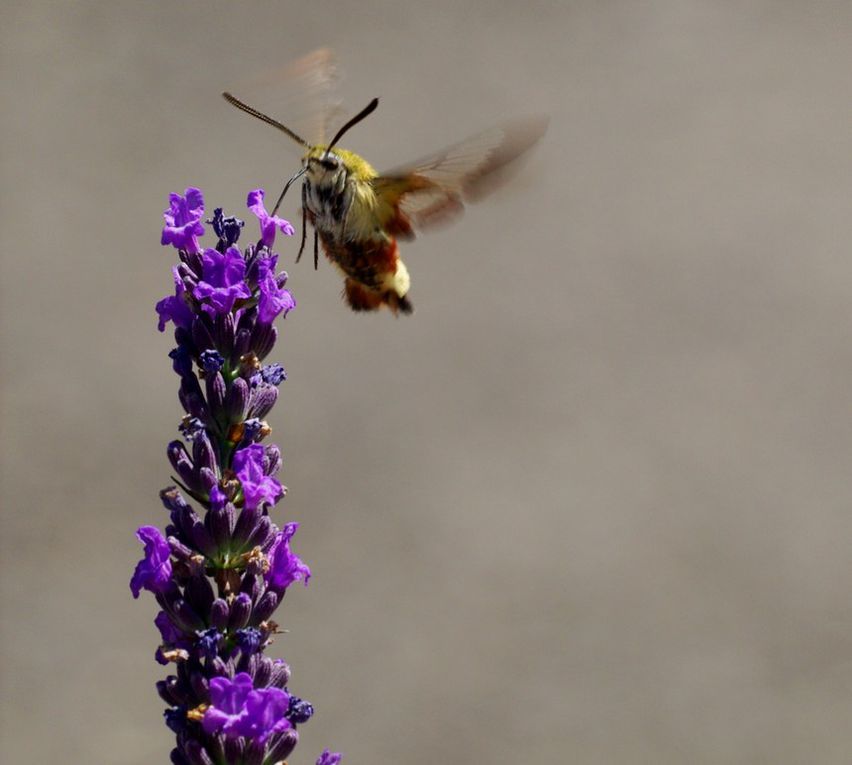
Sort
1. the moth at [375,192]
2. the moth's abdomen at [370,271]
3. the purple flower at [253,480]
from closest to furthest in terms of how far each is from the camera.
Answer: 1. the purple flower at [253,480]
2. the moth at [375,192]
3. the moth's abdomen at [370,271]

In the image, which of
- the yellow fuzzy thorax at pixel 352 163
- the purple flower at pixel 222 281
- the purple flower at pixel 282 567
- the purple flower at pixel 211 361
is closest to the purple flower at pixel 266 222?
the purple flower at pixel 222 281

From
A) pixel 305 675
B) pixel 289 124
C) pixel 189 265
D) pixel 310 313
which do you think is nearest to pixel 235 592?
pixel 189 265

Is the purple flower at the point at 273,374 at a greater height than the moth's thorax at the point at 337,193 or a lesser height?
lesser

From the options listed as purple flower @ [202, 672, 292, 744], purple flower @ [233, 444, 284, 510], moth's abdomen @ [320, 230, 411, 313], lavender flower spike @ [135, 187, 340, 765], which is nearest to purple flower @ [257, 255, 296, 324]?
lavender flower spike @ [135, 187, 340, 765]

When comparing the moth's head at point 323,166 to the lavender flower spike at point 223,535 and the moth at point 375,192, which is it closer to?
the moth at point 375,192

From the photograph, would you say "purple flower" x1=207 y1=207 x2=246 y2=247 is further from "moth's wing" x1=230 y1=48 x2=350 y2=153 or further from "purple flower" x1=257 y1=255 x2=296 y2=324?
"moth's wing" x1=230 y1=48 x2=350 y2=153

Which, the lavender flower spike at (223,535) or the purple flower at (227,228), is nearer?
the lavender flower spike at (223,535)
